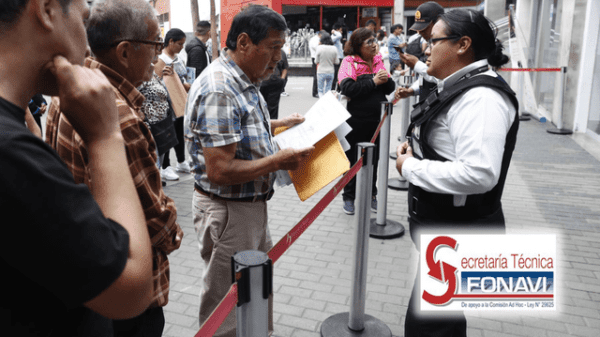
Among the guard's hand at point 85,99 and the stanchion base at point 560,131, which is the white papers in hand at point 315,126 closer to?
the guard's hand at point 85,99

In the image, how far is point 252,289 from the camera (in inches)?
50.2

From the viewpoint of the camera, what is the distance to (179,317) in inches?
128

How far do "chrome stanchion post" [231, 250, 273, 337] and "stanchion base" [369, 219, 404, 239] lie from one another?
3.43 meters

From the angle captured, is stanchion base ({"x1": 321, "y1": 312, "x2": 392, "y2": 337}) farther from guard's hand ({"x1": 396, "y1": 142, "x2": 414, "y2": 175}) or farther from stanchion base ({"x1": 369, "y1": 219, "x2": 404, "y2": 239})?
stanchion base ({"x1": 369, "y1": 219, "x2": 404, "y2": 239})

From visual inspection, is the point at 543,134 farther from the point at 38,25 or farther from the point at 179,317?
the point at 38,25

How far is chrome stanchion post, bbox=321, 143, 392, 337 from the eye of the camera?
283cm

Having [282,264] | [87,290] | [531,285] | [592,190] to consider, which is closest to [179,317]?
[282,264]

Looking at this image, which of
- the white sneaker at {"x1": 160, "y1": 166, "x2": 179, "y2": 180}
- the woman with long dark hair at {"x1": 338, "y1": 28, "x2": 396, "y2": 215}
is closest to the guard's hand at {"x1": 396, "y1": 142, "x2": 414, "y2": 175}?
the woman with long dark hair at {"x1": 338, "y1": 28, "x2": 396, "y2": 215}

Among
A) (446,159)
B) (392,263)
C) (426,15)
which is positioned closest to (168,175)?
(392,263)

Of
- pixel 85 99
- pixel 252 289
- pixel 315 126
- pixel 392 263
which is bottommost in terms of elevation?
pixel 392 263

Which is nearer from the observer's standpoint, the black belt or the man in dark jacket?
the black belt

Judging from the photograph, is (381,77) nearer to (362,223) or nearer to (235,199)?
(362,223)

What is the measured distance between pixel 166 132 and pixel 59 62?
12.7 ft

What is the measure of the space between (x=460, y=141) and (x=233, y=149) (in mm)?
1056
